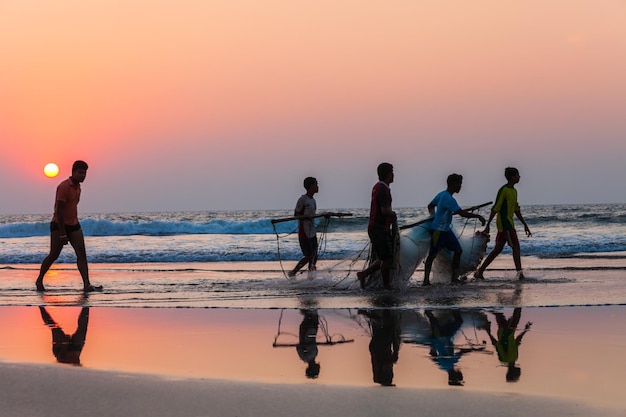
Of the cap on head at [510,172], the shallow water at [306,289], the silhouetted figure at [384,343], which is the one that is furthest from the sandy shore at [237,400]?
the cap on head at [510,172]

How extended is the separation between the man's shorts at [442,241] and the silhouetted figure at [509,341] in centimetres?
354

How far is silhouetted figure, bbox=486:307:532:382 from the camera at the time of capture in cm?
599

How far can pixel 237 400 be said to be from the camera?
5.25m

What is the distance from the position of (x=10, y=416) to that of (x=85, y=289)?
8.17 m

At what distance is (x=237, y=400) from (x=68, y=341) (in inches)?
122

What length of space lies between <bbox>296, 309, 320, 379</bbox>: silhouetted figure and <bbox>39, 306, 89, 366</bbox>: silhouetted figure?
1850mm

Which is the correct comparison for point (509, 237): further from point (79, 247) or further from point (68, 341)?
point (68, 341)

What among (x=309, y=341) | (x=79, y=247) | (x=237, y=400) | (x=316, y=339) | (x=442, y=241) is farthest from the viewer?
(x=442, y=241)

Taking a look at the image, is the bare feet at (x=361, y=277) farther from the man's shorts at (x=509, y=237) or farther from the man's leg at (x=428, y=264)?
the man's shorts at (x=509, y=237)


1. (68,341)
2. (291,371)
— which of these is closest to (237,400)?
(291,371)

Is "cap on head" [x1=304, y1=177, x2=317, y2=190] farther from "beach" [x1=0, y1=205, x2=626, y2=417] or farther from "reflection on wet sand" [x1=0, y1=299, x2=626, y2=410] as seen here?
"reflection on wet sand" [x1=0, y1=299, x2=626, y2=410]

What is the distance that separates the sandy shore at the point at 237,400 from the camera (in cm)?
493

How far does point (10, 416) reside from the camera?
4984mm

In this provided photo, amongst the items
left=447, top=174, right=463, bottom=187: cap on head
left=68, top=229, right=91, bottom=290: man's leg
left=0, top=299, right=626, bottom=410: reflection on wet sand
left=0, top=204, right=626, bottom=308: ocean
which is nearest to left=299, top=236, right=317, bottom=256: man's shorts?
left=0, top=204, right=626, bottom=308: ocean
